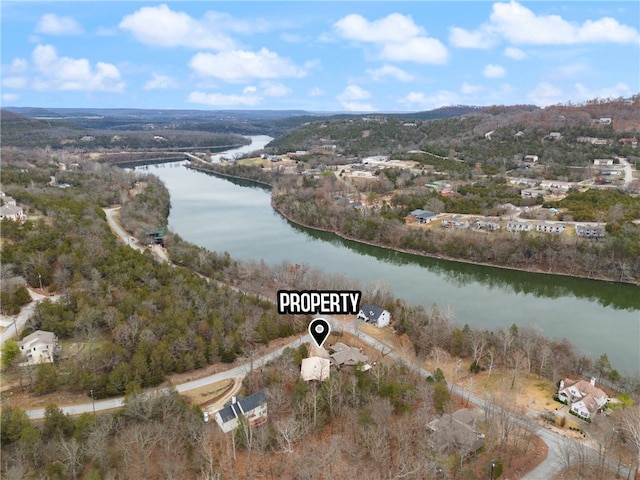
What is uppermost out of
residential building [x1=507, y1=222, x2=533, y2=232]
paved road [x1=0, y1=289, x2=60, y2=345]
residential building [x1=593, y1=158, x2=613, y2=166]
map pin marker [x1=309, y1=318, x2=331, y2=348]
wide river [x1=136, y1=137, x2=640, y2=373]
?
residential building [x1=593, y1=158, x2=613, y2=166]

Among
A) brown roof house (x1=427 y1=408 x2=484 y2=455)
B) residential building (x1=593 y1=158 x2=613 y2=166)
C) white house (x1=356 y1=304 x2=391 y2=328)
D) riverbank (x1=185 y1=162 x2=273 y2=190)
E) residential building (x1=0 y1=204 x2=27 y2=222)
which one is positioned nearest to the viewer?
brown roof house (x1=427 y1=408 x2=484 y2=455)

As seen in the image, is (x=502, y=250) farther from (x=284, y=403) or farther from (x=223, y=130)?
(x=223, y=130)

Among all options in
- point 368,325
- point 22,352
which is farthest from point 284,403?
point 22,352

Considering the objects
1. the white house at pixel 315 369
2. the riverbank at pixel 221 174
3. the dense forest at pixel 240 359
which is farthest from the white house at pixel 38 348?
the riverbank at pixel 221 174

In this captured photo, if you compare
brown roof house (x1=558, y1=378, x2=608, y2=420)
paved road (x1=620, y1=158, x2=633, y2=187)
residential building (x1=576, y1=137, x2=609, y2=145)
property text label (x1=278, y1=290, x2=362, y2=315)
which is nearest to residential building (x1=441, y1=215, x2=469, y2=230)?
paved road (x1=620, y1=158, x2=633, y2=187)

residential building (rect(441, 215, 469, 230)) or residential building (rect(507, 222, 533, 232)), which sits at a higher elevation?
residential building (rect(507, 222, 533, 232))

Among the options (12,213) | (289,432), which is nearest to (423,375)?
(289,432)

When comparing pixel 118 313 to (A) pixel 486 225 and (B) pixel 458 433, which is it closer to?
(B) pixel 458 433

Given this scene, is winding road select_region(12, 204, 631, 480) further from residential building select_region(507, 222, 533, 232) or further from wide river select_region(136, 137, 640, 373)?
residential building select_region(507, 222, 533, 232)

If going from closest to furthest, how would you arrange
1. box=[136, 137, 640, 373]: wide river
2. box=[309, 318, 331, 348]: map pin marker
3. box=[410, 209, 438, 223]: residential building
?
box=[309, 318, 331, 348]: map pin marker → box=[136, 137, 640, 373]: wide river → box=[410, 209, 438, 223]: residential building
